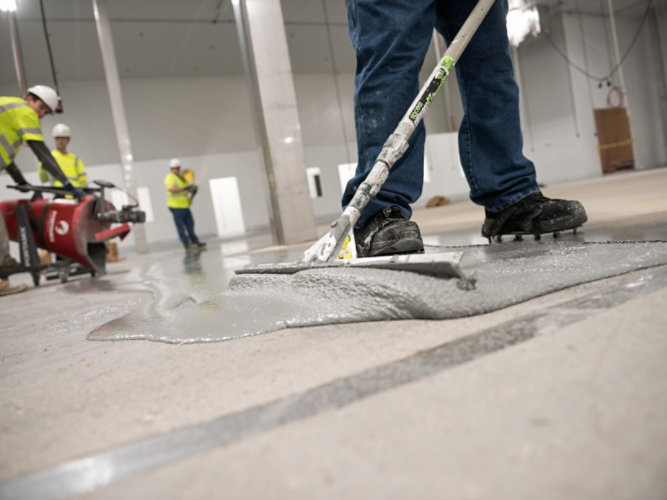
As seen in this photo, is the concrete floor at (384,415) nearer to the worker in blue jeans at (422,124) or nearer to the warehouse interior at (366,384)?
the warehouse interior at (366,384)

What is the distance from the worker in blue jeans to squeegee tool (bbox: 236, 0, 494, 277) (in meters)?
0.08

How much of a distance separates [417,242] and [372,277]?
430 mm

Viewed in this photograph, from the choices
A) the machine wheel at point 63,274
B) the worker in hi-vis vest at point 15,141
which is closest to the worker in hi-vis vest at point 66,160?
the worker in hi-vis vest at point 15,141

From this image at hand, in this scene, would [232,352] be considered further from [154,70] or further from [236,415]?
[154,70]

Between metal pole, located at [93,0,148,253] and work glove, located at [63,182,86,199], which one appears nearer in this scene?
work glove, located at [63,182,86,199]

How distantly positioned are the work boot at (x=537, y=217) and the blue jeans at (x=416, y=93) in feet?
0.11

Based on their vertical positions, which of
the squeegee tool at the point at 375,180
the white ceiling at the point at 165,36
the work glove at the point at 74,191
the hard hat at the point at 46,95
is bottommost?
the squeegee tool at the point at 375,180

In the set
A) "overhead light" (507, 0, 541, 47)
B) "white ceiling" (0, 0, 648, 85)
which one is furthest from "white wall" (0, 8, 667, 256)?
"overhead light" (507, 0, 541, 47)

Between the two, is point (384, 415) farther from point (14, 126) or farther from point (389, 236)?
point (14, 126)

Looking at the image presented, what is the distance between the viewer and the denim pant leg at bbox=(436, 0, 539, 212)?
161 centimetres

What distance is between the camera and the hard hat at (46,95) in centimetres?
418

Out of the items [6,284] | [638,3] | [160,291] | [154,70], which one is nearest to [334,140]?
[154,70]

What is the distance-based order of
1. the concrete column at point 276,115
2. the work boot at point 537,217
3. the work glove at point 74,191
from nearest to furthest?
the work boot at point 537,217
the work glove at point 74,191
the concrete column at point 276,115

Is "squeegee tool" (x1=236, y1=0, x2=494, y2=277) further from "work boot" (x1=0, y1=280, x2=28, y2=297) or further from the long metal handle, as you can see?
"work boot" (x1=0, y1=280, x2=28, y2=297)
